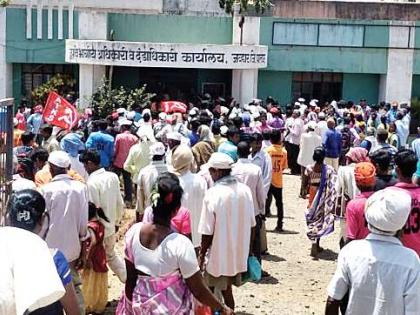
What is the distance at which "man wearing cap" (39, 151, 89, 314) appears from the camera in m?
6.01

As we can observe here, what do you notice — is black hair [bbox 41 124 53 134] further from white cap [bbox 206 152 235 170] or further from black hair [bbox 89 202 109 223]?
white cap [bbox 206 152 235 170]

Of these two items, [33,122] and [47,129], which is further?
[33,122]

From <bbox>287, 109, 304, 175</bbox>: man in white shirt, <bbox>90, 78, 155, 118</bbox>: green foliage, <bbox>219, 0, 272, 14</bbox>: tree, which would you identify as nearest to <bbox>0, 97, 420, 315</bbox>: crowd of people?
<bbox>287, 109, 304, 175</bbox>: man in white shirt

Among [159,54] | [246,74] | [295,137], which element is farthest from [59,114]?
[246,74]

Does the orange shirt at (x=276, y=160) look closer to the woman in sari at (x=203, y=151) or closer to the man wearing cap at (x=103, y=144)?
the woman in sari at (x=203, y=151)

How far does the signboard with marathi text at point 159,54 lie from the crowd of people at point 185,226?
34.2 ft

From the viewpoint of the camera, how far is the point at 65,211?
237 inches

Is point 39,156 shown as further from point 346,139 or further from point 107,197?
point 346,139

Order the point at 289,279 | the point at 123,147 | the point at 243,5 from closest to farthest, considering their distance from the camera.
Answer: the point at 289,279 < the point at 123,147 < the point at 243,5

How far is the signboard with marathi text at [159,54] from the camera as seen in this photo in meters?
21.4

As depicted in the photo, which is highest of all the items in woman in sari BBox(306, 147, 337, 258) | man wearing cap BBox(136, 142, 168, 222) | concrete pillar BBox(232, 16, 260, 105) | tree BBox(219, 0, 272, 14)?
tree BBox(219, 0, 272, 14)

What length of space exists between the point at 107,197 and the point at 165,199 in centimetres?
249

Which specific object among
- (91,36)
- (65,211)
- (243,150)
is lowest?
(65,211)

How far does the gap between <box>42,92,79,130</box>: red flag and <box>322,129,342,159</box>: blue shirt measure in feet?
16.2
